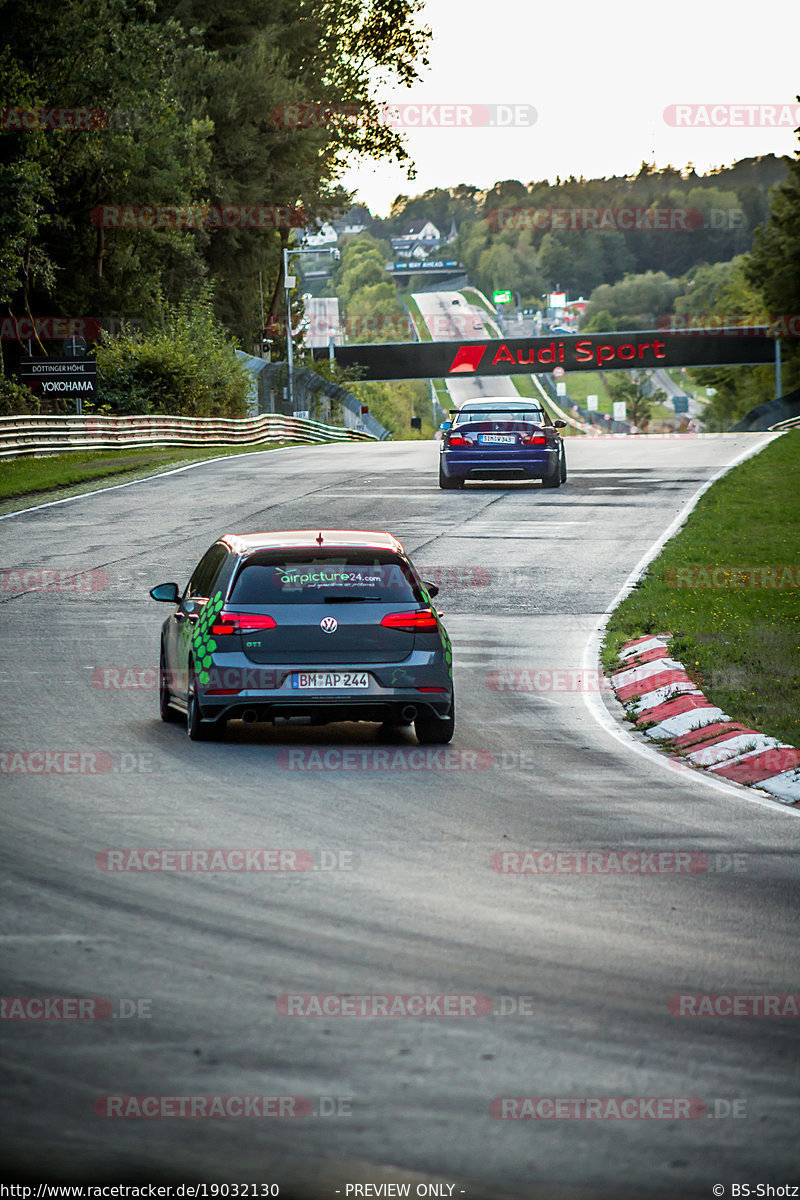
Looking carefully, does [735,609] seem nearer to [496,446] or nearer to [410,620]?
[410,620]

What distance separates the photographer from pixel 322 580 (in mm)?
11188

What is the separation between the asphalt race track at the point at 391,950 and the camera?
4484 mm

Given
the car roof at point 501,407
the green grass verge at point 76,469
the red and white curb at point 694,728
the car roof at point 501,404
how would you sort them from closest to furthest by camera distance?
the red and white curb at point 694,728
the car roof at point 501,407
the car roof at point 501,404
the green grass verge at point 76,469

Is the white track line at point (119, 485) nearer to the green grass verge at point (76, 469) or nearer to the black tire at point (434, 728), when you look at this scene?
the green grass verge at point (76, 469)

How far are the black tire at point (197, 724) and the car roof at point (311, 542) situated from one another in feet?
3.43

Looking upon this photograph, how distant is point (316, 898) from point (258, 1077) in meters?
2.13

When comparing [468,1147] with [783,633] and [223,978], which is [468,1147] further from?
[783,633]

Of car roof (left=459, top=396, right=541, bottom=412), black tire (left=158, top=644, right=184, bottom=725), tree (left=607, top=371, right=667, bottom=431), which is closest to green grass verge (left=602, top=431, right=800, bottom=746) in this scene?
black tire (left=158, top=644, right=184, bottom=725)

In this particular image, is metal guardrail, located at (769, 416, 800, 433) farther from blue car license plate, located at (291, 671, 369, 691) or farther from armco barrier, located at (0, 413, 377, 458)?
blue car license plate, located at (291, 671, 369, 691)

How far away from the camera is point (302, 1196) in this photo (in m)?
4.16

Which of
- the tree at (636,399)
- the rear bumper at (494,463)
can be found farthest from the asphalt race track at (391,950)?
the tree at (636,399)

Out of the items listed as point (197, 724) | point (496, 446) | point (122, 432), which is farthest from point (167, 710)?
point (122, 432)

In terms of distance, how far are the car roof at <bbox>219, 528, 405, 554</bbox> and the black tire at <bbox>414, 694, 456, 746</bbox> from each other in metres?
1.25

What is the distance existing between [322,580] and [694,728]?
302cm
